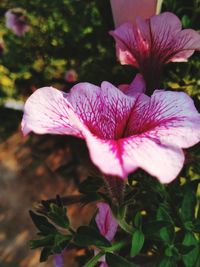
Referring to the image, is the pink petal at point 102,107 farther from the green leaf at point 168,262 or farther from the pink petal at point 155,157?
the green leaf at point 168,262

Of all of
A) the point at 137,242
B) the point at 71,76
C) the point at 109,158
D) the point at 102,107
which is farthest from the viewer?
the point at 71,76

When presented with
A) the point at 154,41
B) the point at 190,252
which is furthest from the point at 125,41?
the point at 190,252

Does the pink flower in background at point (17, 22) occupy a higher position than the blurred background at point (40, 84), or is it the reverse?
the pink flower in background at point (17, 22)

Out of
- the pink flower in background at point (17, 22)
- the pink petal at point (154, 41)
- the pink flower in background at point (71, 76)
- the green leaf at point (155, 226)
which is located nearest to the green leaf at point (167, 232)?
the green leaf at point (155, 226)

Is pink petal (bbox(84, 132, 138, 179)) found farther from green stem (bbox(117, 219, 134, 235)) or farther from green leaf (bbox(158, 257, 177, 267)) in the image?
green leaf (bbox(158, 257, 177, 267))

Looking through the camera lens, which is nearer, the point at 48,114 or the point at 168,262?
the point at 48,114

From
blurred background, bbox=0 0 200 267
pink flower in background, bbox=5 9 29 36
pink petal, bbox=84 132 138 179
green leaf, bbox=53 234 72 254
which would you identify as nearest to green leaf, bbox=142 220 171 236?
green leaf, bbox=53 234 72 254

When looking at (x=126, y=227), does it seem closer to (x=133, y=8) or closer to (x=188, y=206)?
(x=188, y=206)
